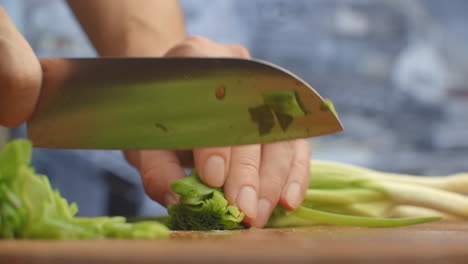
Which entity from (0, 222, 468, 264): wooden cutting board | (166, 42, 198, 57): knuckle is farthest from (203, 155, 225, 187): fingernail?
(0, 222, 468, 264): wooden cutting board

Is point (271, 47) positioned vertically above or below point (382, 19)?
below

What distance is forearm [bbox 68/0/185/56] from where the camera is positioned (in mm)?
2078

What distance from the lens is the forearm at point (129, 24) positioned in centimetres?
208

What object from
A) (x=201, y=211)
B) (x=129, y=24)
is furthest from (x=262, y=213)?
(x=129, y=24)

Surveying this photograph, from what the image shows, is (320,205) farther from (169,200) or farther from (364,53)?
(364,53)

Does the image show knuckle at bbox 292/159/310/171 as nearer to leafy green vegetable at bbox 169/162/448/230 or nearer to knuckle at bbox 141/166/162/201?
leafy green vegetable at bbox 169/162/448/230

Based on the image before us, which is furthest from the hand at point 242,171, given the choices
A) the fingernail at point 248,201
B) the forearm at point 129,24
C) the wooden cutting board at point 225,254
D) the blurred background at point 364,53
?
the blurred background at point 364,53

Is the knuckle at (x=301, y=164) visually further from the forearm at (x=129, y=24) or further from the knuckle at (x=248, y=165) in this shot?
the forearm at (x=129, y=24)

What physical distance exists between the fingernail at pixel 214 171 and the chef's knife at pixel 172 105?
1.9 inches

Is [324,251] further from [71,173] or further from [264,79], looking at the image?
[71,173]

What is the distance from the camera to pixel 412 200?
1.67 meters

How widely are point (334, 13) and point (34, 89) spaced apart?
1965 mm

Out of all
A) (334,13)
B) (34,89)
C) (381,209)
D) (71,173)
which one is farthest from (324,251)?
(334,13)

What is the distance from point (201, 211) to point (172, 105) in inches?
10.0
